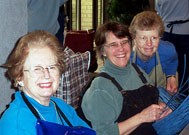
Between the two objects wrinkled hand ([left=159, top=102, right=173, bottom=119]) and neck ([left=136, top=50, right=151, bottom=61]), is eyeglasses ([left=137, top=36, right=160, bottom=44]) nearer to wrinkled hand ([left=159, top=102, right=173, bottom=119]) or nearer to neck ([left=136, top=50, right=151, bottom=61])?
neck ([left=136, top=50, right=151, bottom=61])

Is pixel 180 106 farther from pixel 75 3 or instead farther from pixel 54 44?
pixel 75 3

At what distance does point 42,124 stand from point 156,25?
1.40 meters

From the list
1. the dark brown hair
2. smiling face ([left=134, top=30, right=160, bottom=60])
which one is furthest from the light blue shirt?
the dark brown hair

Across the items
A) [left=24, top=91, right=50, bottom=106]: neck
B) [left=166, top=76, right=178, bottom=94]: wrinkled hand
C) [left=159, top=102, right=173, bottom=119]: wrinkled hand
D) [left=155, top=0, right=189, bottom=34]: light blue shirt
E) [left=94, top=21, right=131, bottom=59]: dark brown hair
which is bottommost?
[left=159, top=102, right=173, bottom=119]: wrinkled hand

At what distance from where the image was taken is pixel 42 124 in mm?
1394

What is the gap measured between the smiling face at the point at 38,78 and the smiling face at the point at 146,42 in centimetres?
113

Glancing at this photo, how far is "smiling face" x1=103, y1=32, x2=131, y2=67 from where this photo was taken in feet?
6.98

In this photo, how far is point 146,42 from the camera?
2.59 m

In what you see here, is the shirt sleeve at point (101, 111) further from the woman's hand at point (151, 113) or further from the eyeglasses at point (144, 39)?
the eyeglasses at point (144, 39)

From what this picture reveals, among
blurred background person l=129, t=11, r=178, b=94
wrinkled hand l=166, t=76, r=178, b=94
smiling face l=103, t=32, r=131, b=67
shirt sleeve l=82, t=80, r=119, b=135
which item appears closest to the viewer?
shirt sleeve l=82, t=80, r=119, b=135

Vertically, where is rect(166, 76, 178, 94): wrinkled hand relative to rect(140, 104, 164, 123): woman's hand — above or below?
above

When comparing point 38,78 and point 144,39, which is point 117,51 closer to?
point 144,39

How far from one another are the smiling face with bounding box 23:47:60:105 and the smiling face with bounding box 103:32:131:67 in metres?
0.63

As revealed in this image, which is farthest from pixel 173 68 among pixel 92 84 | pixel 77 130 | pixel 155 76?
pixel 77 130
